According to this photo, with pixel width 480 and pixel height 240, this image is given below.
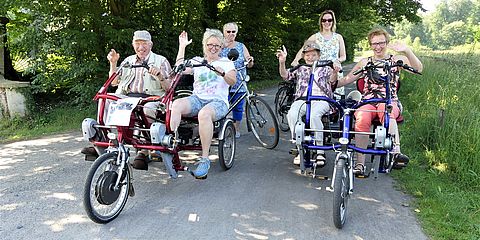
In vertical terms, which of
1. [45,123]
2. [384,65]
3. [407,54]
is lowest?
[45,123]

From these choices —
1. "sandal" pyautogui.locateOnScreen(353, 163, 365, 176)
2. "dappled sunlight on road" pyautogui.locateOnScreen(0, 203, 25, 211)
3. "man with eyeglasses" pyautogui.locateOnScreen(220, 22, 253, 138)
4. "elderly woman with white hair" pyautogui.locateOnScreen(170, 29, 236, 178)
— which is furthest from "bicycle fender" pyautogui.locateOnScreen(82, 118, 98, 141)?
"sandal" pyautogui.locateOnScreen(353, 163, 365, 176)

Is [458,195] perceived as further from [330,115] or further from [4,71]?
[4,71]

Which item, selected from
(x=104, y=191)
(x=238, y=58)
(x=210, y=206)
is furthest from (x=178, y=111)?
(x=238, y=58)

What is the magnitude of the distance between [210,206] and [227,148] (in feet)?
4.15

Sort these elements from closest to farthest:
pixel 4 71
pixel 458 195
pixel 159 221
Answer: pixel 159 221 → pixel 458 195 → pixel 4 71

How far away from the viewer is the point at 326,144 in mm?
4246

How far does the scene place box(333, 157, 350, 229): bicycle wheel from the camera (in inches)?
128

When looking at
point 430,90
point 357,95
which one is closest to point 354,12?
point 430,90

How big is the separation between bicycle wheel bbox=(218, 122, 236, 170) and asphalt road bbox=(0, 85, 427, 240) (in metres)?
Answer: 0.11

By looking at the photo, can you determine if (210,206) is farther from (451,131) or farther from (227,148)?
(451,131)

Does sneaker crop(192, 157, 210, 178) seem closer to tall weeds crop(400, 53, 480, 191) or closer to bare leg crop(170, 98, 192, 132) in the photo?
bare leg crop(170, 98, 192, 132)

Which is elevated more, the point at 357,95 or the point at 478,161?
the point at 357,95

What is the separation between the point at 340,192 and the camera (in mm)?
3252

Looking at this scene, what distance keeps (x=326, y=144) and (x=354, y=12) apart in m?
14.4
